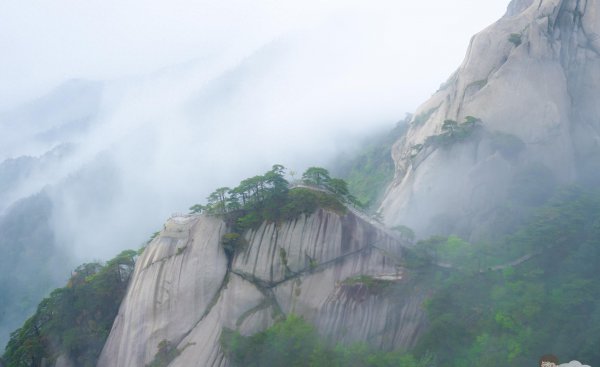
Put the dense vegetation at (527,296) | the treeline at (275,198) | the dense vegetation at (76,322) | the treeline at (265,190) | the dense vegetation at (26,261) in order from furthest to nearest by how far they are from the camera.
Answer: the dense vegetation at (26,261)
the treeline at (265,190)
the dense vegetation at (76,322)
the treeline at (275,198)
the dense vegetation at (527,296)

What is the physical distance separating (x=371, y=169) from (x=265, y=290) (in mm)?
54343

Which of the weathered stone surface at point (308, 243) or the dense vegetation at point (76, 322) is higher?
the weathered stone surface at point (308, 243)

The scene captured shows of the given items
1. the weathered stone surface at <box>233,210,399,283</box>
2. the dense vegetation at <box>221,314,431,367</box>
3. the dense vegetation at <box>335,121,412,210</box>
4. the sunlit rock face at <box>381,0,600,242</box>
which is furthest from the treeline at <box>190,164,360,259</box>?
the dense vegetation at <box>335,121,412,210</box>

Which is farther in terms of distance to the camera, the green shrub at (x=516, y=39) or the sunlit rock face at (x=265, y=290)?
the green shrub at (x=516, y=39)

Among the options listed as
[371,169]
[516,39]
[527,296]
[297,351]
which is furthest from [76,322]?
[371,169]

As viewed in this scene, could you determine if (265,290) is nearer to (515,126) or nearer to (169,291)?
(169,291)

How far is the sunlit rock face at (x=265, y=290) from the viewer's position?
1516 inches

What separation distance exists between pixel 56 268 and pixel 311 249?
308 ft

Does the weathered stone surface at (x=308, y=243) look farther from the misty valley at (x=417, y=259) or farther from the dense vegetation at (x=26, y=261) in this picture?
the dense vegetation at (x=26, y=261)

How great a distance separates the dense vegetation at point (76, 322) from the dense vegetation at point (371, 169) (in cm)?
3237

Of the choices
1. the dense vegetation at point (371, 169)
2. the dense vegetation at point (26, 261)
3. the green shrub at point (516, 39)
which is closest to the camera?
the green shrub at point (516, 39)

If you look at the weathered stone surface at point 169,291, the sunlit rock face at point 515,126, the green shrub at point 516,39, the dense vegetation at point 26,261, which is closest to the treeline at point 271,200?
the weathered stone surface at point 169,291

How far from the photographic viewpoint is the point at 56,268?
116 metres

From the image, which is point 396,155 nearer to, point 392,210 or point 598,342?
point 392,210
